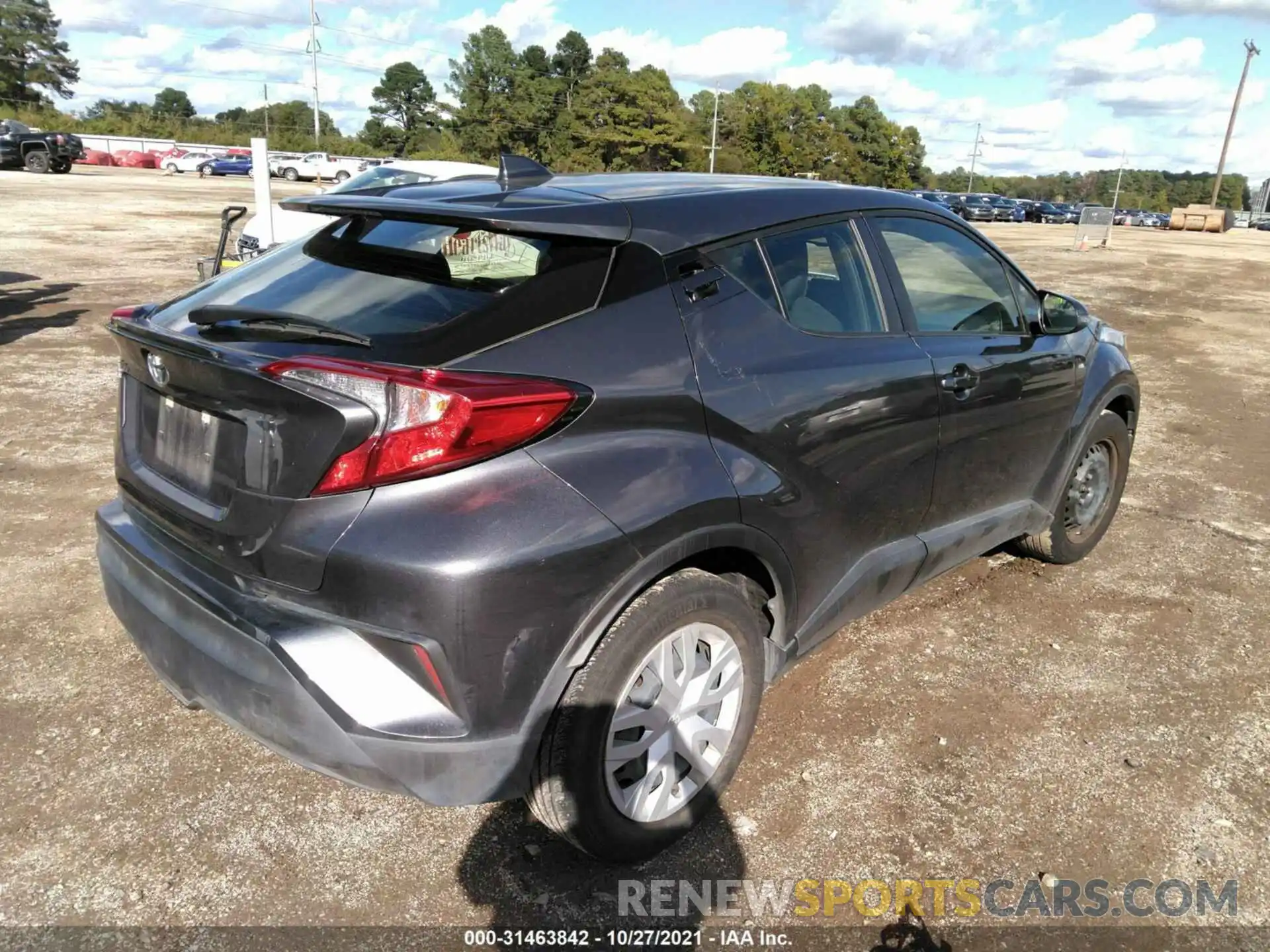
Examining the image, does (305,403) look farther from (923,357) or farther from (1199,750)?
(1199,750)

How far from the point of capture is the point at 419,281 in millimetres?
2332

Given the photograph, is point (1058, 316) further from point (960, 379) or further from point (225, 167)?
point (225, 167)

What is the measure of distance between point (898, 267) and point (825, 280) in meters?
0.44

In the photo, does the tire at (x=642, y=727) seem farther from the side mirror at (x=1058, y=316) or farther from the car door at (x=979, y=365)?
the side mirror at (x=1058, y=316)

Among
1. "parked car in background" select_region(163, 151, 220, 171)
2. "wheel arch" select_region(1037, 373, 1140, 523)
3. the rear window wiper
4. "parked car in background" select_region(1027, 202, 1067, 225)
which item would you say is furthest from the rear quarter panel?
"parked car in background" select_region(1027, 202, 1067, 225)

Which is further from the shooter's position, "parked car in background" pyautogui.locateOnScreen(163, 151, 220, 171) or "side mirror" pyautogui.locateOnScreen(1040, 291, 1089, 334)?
"parked car in background" pyautogui.locateOnScreen(163, 151, 220, 171)

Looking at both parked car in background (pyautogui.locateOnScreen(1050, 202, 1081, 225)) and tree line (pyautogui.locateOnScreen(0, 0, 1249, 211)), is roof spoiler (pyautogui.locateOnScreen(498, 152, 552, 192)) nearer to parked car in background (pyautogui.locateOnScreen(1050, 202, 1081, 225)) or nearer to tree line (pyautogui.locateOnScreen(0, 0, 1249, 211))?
parked car in background (pyautogui.locateOnScreen(1050, 202, 1081, 225))

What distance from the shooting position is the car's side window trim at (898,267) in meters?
3.19

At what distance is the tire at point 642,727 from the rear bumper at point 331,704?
0.40 ft

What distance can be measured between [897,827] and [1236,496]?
4304 millimetres

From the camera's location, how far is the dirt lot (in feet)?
7.97

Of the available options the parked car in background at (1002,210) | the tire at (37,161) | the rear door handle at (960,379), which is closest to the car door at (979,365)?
the rear door handle at (960,379)

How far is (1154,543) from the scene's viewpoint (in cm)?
488

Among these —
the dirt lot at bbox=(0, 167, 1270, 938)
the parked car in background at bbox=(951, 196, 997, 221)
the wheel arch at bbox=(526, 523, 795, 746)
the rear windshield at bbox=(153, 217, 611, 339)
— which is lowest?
the dirt lot at bbox=(0, 167, 1270, 938)
